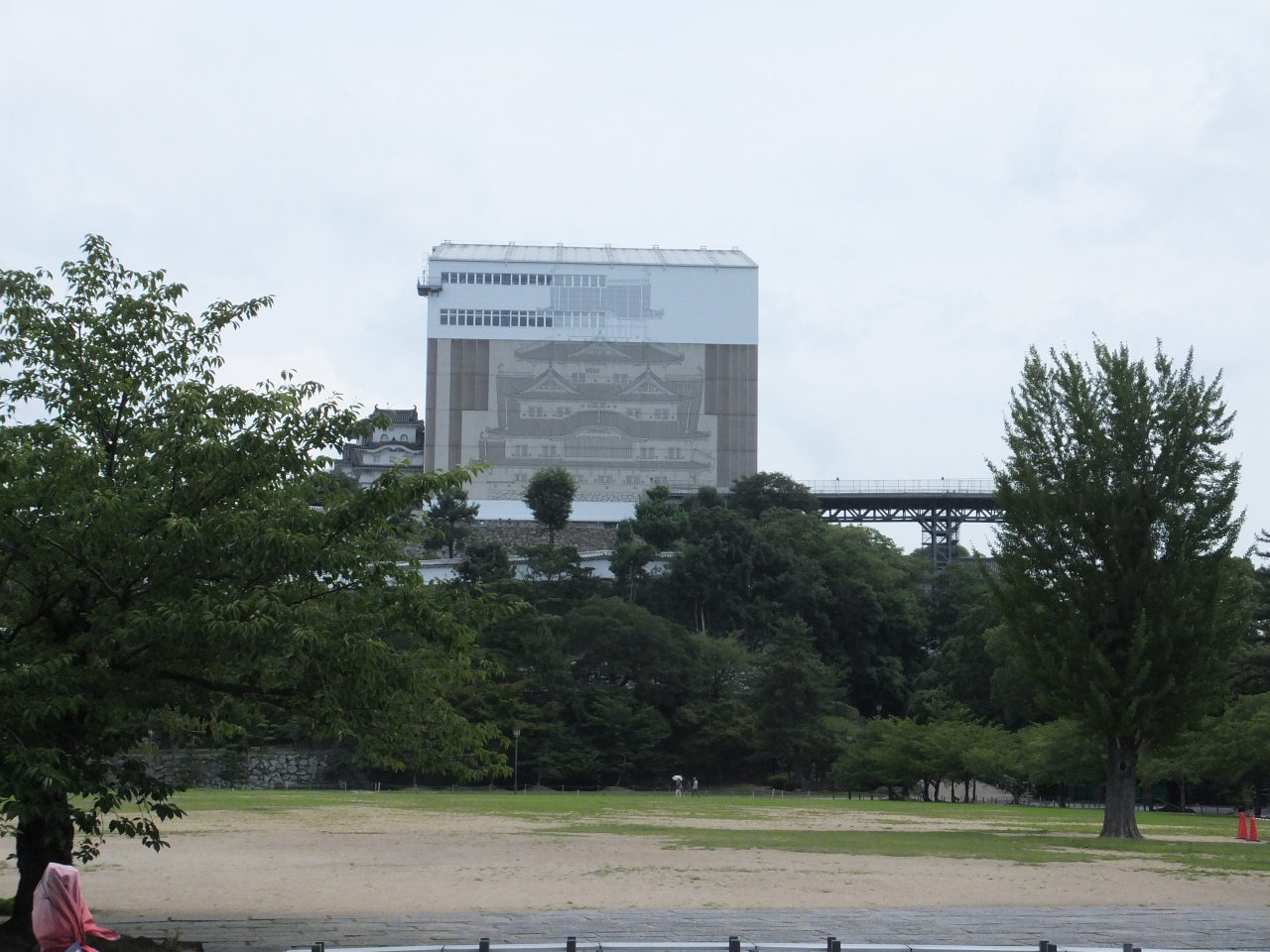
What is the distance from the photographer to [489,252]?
9350cm

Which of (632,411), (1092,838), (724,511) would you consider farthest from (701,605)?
(1092,838)

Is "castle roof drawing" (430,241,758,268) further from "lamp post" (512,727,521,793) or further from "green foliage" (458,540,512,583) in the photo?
"lamp post" (512,727,521,793)

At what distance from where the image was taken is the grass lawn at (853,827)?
2264 centimetres

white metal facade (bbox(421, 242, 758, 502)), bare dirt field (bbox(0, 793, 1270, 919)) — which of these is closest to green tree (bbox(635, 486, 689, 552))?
white metal facade (bbox(421, 242, 758, 502))

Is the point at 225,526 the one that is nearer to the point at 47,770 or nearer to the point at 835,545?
the point at 47,770

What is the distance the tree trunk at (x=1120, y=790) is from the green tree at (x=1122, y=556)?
3 centimetres

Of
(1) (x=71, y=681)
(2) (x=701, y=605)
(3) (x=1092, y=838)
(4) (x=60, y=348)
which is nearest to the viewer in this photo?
(1) (x=71, y=681)

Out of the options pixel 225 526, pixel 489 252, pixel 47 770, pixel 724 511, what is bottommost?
pixel 47 770

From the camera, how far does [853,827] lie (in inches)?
1206

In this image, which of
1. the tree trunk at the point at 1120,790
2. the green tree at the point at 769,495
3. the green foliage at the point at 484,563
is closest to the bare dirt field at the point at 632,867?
the tree trunk at the point at 1120,790

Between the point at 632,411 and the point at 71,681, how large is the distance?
78.2 metres

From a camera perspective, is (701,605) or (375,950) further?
(701,605)

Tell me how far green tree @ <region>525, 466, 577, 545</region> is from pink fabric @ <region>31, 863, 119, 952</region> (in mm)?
70767

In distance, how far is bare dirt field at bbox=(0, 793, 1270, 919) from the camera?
1527 centimetres
